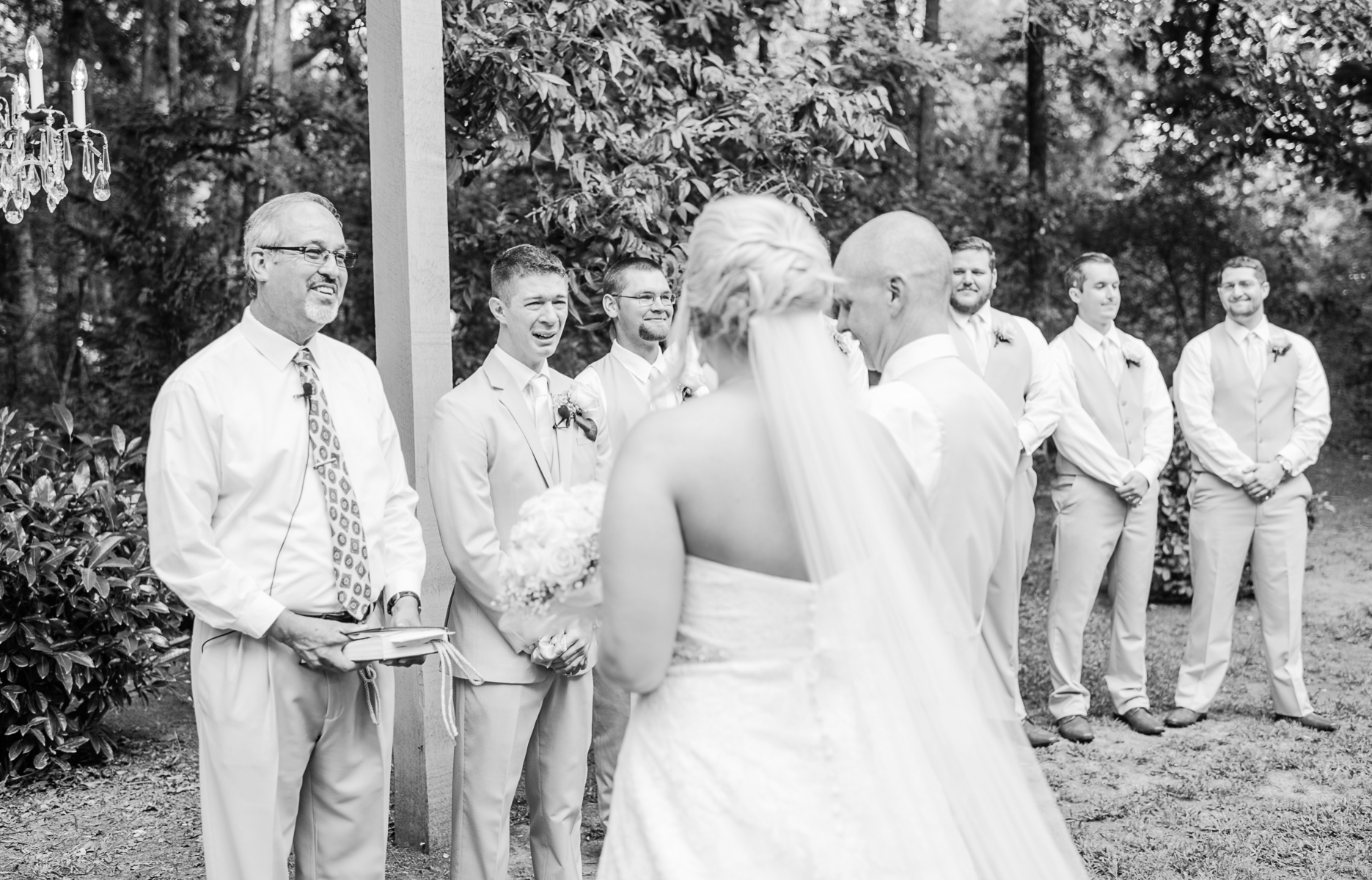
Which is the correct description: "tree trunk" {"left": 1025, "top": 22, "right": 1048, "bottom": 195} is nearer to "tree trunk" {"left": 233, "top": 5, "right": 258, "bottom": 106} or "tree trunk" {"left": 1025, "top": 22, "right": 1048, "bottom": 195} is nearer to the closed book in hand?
"tree trunk" {"left": 233, "top": 5, "right": 258, "bottom": 106}

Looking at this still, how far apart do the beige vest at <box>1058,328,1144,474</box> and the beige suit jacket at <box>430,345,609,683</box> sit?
361 centimetres

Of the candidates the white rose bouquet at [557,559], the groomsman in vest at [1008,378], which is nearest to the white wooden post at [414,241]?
the white rose bouquet at [557,559]

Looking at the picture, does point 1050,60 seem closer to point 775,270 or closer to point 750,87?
point 750,87

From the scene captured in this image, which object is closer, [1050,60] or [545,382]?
[545,382]

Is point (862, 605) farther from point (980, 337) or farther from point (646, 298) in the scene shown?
point (980, 337)

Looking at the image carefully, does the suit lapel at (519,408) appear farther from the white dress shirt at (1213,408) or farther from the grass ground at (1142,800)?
the white dress shirt at (1213,408)

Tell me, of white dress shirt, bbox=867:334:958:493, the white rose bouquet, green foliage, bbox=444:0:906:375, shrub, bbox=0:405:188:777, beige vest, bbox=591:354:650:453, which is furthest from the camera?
green foliage, bbox=444:0:906:375

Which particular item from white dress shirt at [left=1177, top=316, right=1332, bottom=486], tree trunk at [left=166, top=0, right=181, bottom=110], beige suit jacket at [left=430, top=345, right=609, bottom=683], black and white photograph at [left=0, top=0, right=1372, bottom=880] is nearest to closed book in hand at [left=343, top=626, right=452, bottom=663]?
black and white photograph at [left=0, top=0, right=1372, bottom=880]

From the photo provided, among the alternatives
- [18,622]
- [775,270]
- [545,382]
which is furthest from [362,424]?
[18,622]

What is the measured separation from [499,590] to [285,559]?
26.1 inches

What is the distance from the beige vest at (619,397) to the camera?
16.2ft

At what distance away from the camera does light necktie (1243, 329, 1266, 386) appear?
6773 mm

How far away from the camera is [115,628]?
19.1 ft

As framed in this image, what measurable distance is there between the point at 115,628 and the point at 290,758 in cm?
285
